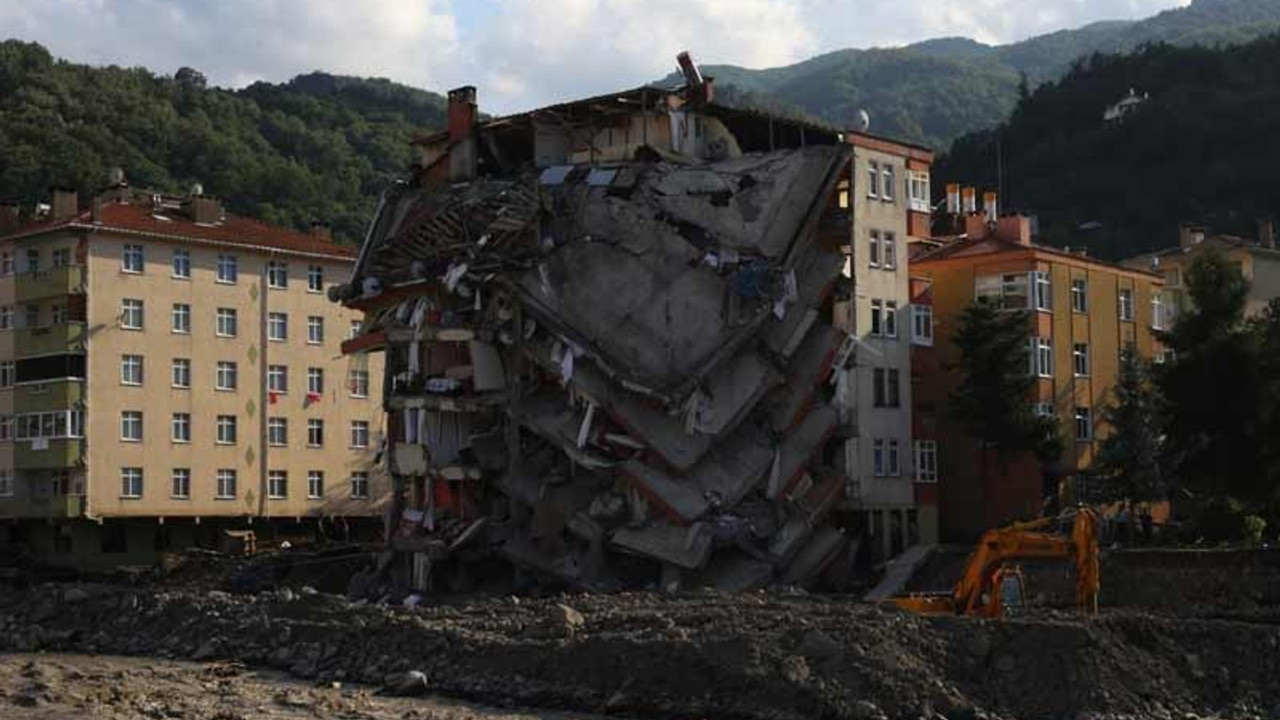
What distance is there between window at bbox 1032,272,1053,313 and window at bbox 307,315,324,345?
35389 millimetres

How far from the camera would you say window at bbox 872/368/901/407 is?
231 feet

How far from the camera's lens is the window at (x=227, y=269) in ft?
289

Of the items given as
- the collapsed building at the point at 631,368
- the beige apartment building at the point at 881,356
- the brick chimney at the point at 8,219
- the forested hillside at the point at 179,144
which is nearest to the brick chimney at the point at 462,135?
the collapsed building at the point at 631,368

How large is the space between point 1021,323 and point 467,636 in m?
30.8

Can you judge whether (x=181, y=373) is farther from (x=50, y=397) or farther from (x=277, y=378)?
(x=50, y=397)

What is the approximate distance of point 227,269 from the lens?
290 feet

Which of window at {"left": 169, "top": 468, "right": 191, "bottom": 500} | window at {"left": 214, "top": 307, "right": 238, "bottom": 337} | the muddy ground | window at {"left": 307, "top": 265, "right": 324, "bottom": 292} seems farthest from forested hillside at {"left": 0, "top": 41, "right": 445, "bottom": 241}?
the muddy ground

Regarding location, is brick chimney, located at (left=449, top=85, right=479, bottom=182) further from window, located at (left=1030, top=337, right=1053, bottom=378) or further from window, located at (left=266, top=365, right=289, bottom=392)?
window, located at (left=1030, top=337, right=1053, bottom=378)

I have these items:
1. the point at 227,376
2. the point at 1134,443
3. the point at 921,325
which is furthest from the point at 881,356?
the point at 227,376

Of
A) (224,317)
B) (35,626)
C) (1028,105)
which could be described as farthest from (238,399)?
(1028,105)

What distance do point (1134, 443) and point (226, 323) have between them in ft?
137

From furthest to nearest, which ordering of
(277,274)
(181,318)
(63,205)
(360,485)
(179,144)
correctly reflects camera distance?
(179,144)
(360,485)
(277,274)
(63,205)
(181,318)

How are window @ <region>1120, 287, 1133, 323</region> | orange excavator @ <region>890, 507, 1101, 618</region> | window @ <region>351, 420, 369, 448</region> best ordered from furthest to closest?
window @ <region>351, 420, 369, 448</region> < window @ <region>1120, 287, 1133, 323</region> < orange excavator @ <region>890, 507, 1101, 618</region>

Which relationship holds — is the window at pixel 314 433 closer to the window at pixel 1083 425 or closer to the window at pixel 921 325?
the window at pixel 921 325
